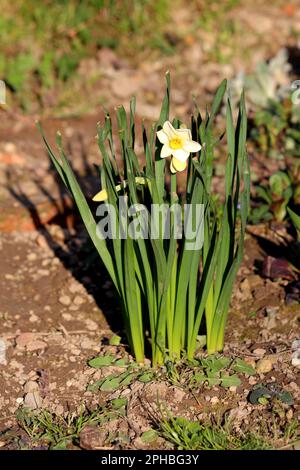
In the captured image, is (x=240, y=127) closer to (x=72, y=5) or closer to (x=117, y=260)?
(x=117, y=260)

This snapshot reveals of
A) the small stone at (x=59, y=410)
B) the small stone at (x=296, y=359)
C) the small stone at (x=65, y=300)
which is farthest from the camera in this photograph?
the small stone at (x=65, y=300)

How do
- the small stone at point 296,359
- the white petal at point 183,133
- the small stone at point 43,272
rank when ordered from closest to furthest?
the white petal at point 183,133 < the small stone at point 296,359 < the small stone at point 43,272

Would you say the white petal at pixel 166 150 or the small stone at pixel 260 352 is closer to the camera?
the white petal at pixel 166 150

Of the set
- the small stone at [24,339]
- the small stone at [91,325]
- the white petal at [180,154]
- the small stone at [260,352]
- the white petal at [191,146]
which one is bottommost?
the small stone at [24,339]

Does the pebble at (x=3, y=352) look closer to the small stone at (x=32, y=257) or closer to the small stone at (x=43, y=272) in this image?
the small stone at (x=43, y=272)

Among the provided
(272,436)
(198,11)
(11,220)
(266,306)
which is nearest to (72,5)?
(198,11)

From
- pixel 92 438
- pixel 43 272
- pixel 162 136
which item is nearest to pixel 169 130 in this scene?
pixel 162 136

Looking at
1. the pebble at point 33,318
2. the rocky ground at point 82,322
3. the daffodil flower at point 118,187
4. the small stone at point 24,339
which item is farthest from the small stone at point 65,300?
the daffodil flower at point 118,187
